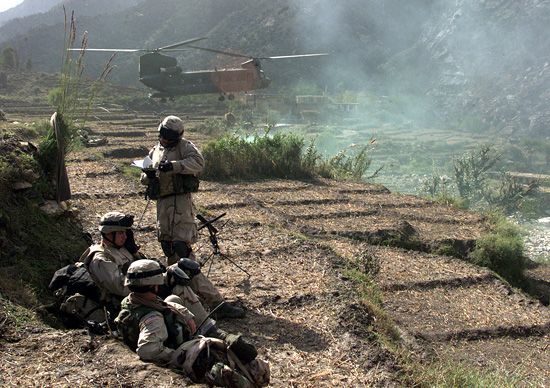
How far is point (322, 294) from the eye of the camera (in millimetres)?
5484

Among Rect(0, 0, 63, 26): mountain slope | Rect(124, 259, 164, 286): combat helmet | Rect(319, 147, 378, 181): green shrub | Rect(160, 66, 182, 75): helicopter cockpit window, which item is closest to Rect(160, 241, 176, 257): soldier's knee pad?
Rect(124, 259, 164, 286): combat helmet

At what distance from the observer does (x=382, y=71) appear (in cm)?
4472

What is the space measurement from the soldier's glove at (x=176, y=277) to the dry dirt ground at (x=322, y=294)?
0.62m

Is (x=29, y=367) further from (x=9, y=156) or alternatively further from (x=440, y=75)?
(x=440, y=75)

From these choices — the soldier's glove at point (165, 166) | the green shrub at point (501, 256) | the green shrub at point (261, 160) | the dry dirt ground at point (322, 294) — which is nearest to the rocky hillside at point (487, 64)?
the green shrub at point (261, 160)

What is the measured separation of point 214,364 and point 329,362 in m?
1.23

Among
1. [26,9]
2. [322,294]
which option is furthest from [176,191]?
[26,9]

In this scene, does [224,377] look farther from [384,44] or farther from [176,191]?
[384,44]

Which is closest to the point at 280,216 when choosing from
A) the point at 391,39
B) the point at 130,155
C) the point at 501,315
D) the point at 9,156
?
the point at 501,315

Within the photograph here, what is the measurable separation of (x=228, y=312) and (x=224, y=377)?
1644 mm

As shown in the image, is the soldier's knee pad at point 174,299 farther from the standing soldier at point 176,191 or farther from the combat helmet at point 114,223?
the standing soldier at point 176,191

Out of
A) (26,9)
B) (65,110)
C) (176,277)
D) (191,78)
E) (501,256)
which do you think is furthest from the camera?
(26,9)

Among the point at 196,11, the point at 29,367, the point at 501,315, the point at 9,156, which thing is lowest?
the point at 501,315

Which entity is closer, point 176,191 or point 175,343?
point 175,343
